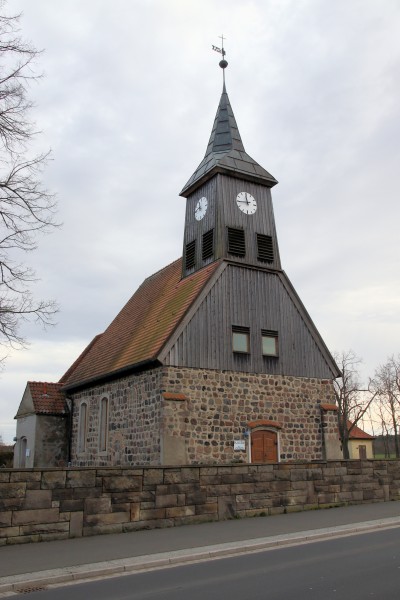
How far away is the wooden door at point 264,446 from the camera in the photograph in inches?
728

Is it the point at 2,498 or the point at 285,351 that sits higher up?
the point at 285,351

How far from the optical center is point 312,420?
2014 centimetres

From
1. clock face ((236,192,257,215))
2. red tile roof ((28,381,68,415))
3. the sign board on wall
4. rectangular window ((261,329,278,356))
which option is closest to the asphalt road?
the sign board on wall

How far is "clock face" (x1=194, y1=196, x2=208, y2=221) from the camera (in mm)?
22156

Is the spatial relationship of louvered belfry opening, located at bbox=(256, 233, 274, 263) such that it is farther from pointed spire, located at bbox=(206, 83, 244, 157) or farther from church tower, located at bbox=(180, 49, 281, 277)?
pointed spire, located at bbox=(206, 83, 244, 157)

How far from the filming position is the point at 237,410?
60.5 feet

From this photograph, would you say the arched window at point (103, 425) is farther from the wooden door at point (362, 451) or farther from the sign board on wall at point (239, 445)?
the wooden door at point (362, 451)

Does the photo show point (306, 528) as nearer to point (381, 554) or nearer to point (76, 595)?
point (381, 554)

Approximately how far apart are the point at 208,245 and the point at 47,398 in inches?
427

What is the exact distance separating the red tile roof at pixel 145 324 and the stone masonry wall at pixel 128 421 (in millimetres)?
663

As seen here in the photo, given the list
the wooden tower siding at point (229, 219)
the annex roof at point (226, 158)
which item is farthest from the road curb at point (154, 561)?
the annex roof at point (226, 158)

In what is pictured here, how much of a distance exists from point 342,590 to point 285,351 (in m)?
14.0

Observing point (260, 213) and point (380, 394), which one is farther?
point (380, 394)

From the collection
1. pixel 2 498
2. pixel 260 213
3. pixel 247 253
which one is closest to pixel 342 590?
pixel 2 498
